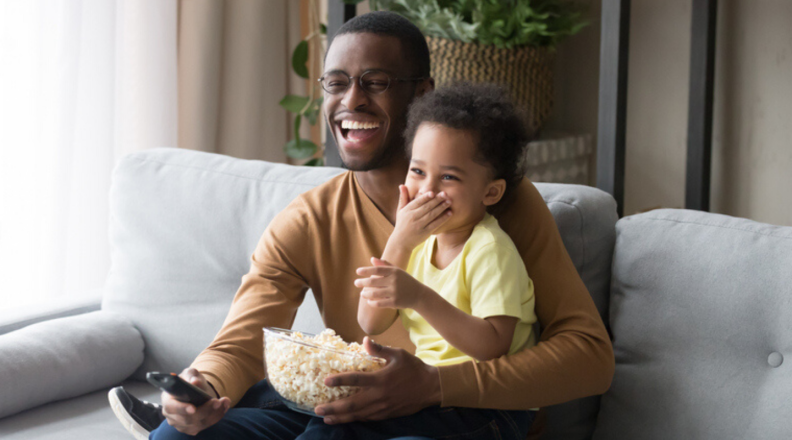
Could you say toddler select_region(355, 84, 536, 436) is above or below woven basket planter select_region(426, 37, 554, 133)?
below

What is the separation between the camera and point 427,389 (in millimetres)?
1030

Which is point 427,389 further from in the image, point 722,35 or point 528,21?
point 722,35

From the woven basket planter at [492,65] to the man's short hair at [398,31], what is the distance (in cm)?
74

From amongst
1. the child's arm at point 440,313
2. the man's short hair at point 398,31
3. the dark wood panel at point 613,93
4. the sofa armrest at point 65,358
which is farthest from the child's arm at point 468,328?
the sofa armrest at point 65,358

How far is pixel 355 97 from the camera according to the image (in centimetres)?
126

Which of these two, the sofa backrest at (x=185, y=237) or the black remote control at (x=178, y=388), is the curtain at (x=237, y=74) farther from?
the black remote control at (x=178, y=388)

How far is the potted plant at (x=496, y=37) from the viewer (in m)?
2.03

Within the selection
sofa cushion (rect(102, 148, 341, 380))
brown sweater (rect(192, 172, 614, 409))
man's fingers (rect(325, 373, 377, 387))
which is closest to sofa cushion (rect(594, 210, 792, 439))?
brown sweater (rect(192, 172, 614, 409))

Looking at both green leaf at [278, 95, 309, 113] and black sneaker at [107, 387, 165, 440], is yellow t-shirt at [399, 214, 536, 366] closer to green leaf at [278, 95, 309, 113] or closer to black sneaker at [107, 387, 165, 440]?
black sneaker at [107, 387, 165, 440]

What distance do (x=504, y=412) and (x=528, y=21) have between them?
1.31 m

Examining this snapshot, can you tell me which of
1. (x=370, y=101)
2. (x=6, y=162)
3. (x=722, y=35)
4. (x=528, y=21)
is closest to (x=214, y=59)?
(x=6, y=162)

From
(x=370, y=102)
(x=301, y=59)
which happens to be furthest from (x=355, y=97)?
(x=301, y=59)

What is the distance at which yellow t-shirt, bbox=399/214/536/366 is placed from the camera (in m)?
1.04

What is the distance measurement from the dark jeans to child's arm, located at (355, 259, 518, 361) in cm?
9
